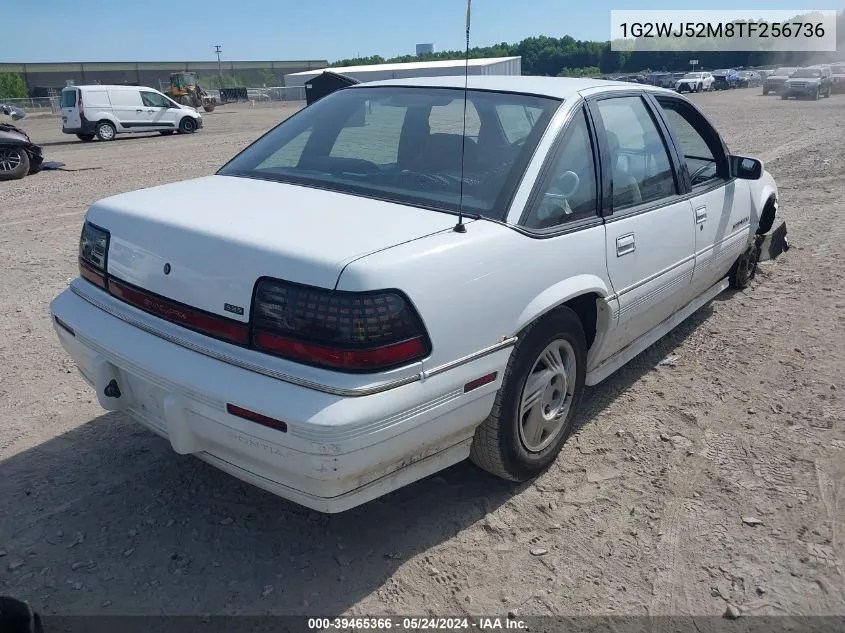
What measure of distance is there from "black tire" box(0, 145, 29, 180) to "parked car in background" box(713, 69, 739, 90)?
1894 inches

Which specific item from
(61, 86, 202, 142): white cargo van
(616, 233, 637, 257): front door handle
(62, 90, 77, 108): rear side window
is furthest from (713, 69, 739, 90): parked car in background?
(616, 233, 637, 257): front door handle

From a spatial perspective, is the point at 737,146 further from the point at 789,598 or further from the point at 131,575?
the point at 131,575

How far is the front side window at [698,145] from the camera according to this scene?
4.32 meters

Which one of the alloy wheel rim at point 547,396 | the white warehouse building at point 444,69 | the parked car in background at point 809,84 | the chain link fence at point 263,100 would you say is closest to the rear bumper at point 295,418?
the alloy wheel rim at point 547,396

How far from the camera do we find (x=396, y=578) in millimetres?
2549

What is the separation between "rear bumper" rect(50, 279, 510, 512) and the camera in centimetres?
212

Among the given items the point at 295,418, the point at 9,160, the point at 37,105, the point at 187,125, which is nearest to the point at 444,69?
the point at 9,160

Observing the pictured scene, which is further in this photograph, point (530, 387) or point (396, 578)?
point (530, 387)

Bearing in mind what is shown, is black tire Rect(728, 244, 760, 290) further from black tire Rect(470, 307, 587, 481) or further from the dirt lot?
black tire Rect(470, 307, 587, 481)

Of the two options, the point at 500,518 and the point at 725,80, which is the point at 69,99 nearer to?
the point at 500,518

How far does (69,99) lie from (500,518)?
22.9 m

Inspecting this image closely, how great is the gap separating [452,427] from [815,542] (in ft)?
5.01

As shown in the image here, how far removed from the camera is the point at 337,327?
2.13 m

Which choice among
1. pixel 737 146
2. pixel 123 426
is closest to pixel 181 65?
pixel 737 146
